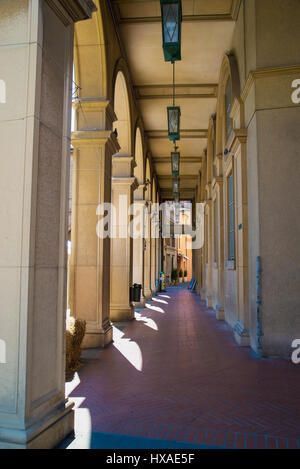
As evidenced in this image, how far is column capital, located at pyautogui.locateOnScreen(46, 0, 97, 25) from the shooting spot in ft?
11.5

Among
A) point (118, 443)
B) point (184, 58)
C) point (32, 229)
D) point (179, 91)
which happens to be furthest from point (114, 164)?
point (118, 443)

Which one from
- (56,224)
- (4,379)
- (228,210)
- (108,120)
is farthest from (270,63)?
(4,379)

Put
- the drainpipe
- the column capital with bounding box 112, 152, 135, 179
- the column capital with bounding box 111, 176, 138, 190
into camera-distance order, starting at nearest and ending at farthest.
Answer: the drainpipe, the column capital with bounding box 111, 176, 138, 190, the column capital with bounding box 112, 152, 135, 179

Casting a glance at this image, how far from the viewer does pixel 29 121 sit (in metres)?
3.11

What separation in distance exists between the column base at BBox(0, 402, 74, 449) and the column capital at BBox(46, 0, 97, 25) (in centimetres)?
370

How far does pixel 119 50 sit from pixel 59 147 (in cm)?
707

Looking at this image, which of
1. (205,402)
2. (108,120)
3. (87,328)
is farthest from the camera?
(108,120)

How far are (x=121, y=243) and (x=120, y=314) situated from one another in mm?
2129

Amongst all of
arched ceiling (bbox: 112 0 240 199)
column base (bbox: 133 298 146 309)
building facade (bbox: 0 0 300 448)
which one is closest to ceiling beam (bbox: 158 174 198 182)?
arched ceiling (bbox: 112 0 240 199)

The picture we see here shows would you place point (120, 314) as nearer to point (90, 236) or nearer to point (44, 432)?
point (90, 236)

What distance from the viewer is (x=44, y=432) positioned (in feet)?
9.85

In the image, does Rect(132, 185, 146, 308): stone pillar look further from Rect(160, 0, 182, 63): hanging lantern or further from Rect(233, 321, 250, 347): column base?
Rect(160, 0, 182, 63): hanging lantern

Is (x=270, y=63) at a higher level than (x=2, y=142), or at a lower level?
higher
